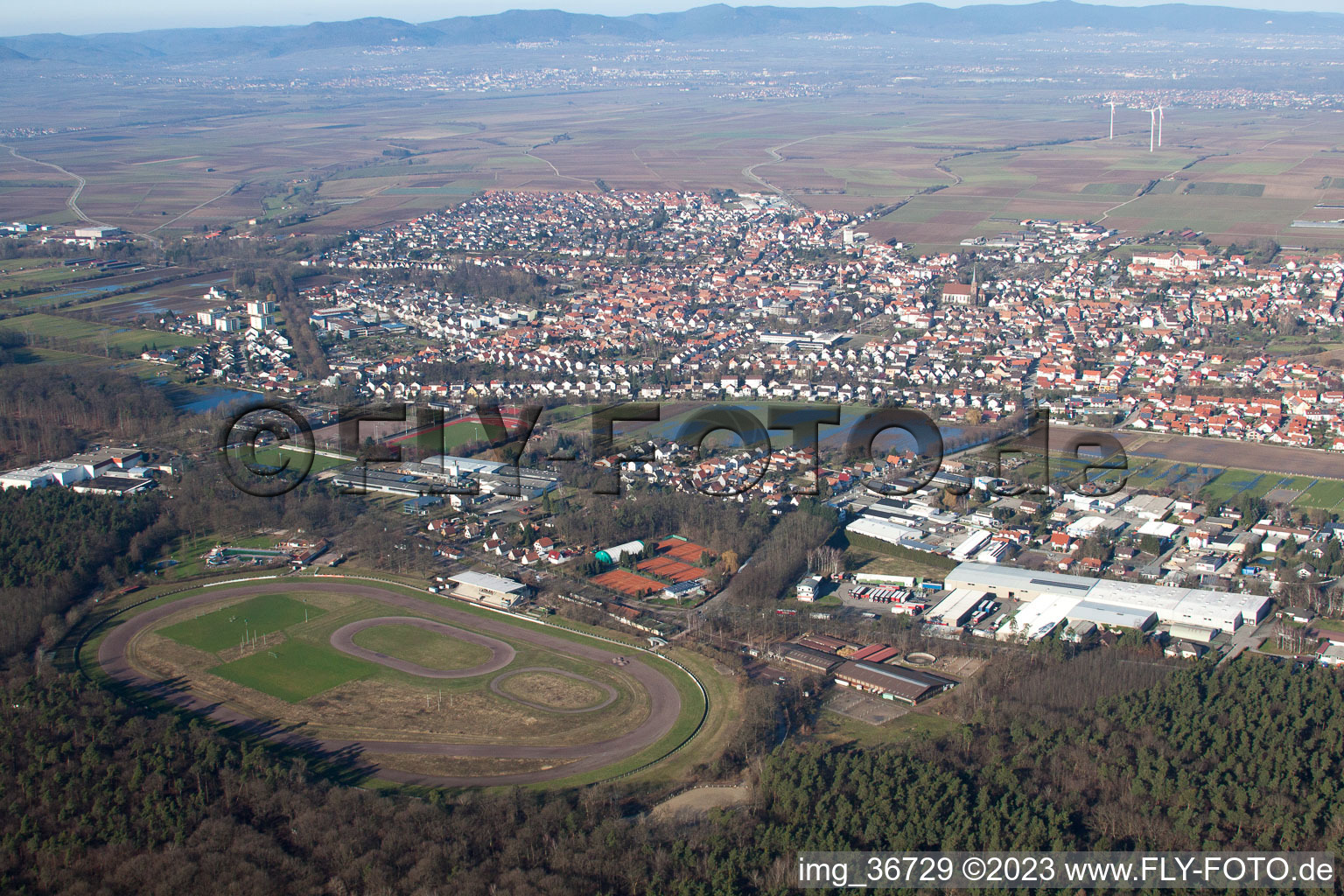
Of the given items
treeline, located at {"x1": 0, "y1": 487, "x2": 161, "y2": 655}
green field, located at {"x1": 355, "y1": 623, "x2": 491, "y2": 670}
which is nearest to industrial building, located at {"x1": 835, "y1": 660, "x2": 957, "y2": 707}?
green field, located at {"x1": 355, "y1": 623, "x2": 491, "y2": 670}

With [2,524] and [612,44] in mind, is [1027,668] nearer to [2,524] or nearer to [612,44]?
[2,524]

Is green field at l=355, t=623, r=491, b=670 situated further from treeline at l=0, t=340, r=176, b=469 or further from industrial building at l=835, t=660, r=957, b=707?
treeline at l=0, t=340, r=176, b=469

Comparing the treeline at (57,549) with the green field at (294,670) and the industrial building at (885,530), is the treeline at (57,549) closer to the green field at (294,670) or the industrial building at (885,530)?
the green field at (294,670)

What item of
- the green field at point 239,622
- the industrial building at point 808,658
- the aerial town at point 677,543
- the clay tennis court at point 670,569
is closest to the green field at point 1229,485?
the aerial town at point 677,543

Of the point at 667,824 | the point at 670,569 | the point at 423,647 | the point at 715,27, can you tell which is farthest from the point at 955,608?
the point at 715,27

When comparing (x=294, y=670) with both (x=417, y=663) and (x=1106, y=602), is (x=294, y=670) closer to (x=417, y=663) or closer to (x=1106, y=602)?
(x=417, y=663)

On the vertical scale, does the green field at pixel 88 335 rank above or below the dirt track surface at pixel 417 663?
above
